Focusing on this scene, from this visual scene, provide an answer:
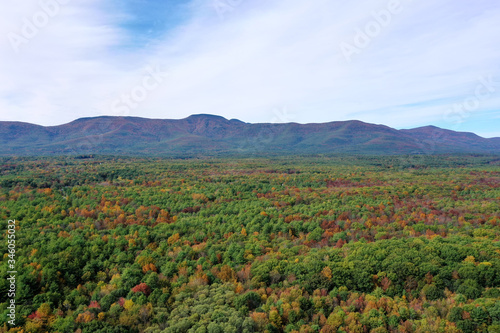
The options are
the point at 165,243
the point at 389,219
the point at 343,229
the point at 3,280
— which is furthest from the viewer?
the point at 389,219

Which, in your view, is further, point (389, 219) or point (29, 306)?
point (389, 219)

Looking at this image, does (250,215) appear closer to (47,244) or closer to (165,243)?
(165,243)

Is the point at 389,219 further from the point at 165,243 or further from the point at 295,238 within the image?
the point at 165,243

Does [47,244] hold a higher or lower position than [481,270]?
lower

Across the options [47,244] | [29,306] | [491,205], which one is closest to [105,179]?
[47,244]

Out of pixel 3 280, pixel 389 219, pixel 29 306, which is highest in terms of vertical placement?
pixel 389 219

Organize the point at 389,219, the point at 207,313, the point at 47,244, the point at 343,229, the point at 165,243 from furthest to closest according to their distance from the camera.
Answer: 1. the point at 389,219
2. the point at 343,229
3. the point at 165,243
4. the point at 47,244
5. the point at 207,313
